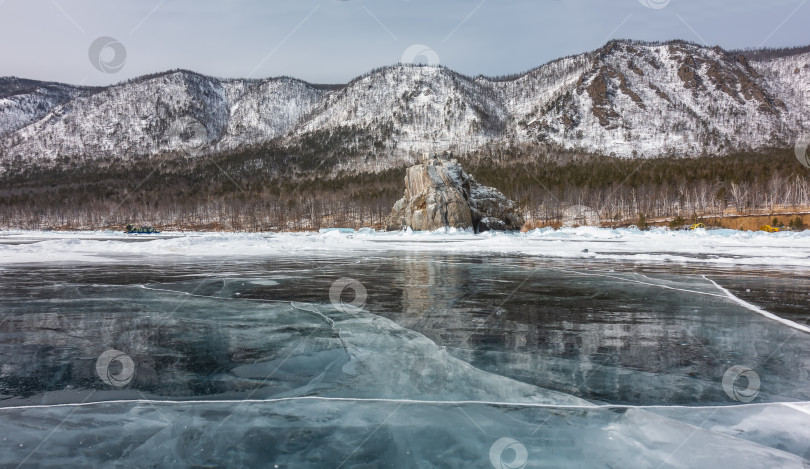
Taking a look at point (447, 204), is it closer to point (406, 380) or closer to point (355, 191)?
point (406, 380)

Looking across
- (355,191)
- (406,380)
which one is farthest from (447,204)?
(355,191)

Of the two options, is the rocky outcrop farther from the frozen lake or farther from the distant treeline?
the frozen lake

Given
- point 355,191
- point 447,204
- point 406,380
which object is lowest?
point 406,380

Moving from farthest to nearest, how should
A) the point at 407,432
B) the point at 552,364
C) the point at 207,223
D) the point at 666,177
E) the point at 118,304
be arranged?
1. the point at 207,223
2. the point at 666,177
3. the point at 118,304
4. the point at 552,364
5. the point at 407,432

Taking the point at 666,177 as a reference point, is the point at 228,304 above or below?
below

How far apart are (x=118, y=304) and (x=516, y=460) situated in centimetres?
918

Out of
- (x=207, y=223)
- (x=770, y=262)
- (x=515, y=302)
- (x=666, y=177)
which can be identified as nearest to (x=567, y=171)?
(x=666, y=177)

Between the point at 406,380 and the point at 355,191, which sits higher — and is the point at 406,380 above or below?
below

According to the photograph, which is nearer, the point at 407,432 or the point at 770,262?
the point at 407,432

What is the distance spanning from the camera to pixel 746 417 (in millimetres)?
3889

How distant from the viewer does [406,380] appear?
491cm

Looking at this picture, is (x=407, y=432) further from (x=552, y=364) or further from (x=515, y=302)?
(x=515, y=302)

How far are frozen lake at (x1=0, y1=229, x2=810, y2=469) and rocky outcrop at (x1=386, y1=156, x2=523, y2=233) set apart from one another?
57883 millimetres

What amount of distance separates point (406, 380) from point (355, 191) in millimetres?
143174
